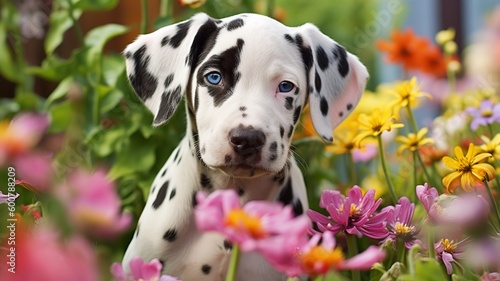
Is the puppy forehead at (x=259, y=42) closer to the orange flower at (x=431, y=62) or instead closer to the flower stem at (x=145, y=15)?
the flower stem at (x=145, y=15)

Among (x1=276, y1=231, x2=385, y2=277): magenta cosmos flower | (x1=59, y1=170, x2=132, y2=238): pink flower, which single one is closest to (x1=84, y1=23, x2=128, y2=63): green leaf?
(x1=276, y1=231, x2=385, y2=277): magenta cosmos flower

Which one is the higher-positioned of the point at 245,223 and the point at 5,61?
the point at 245,223

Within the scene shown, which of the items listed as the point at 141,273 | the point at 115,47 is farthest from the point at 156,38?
the point at 115,47

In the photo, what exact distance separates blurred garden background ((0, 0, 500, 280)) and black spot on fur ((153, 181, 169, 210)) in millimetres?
148

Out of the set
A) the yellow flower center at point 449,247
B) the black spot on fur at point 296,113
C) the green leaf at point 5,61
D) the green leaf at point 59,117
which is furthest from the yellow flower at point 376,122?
the green leaf at point 5,61

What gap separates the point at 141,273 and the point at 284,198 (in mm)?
632

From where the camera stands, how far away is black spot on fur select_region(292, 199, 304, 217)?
63.5 inches

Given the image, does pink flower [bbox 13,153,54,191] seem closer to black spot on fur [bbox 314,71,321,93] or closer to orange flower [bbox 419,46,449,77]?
black spot on fur [bbox 314,71,321,93]

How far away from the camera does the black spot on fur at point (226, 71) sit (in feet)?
4.82

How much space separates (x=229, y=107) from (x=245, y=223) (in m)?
0.68

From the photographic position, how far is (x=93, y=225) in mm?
615

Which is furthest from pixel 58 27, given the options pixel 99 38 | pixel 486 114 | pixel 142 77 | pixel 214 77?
pixel 486 114

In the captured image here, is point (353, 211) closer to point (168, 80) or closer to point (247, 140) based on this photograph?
point (247, 140)

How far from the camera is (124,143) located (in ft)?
7.32
